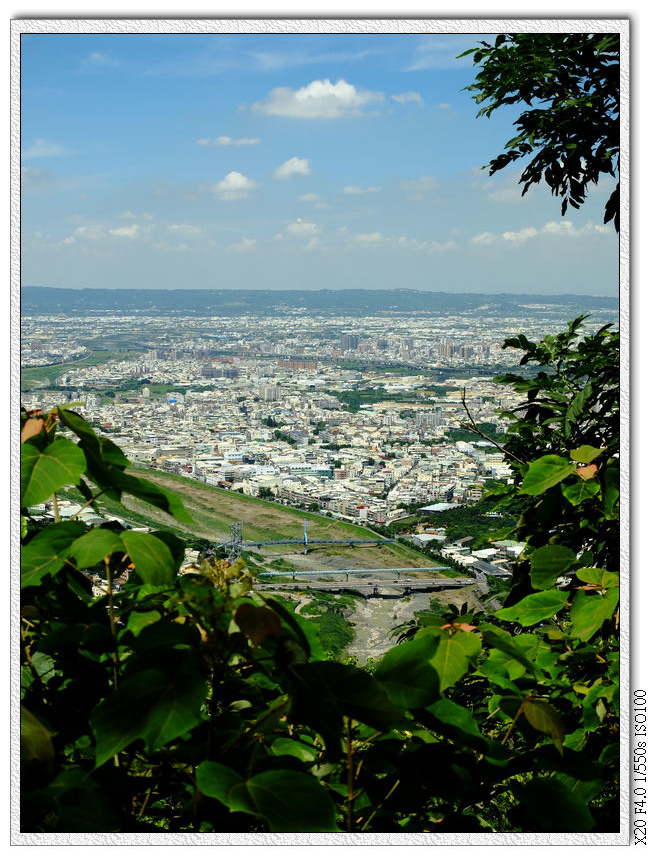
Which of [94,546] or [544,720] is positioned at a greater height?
[94,546]

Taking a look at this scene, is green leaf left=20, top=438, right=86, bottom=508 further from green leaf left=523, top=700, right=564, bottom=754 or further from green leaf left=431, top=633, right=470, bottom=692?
green leaf left=523, top=700, right=564, bottom=754

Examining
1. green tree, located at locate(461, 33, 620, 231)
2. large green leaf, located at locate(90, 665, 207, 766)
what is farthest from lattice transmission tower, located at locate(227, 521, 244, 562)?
green tree, located at locate(461, 33, 620, 231)

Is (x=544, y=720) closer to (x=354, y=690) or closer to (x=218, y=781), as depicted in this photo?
(x=354, y=690)

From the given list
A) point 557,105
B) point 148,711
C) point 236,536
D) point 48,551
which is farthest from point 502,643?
point 557,105

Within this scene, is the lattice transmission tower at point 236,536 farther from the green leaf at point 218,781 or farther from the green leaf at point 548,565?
the green leaf at point 218,781

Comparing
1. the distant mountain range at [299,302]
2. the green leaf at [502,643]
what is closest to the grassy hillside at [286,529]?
the distant mountain range at [299,302]

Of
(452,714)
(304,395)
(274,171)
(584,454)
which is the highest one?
(274,171)
